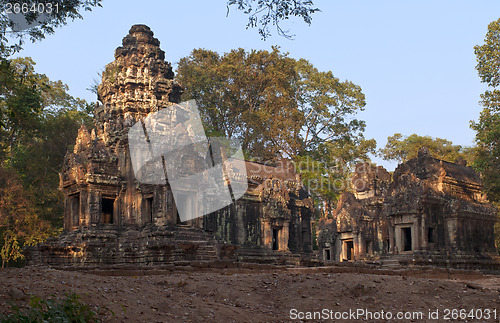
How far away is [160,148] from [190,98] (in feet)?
58.0

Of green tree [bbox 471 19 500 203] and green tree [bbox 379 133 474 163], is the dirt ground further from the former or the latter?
green tree [bbox 379 133 474 163]

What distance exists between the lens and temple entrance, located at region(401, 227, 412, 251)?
23.9 meters

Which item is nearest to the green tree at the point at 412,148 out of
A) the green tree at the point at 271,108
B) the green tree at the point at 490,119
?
the green tree at the point at 271,108

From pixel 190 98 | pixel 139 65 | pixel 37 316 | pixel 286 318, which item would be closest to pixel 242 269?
pixel 286 318

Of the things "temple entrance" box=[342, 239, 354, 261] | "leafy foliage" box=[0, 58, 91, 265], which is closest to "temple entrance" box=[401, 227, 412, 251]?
"temple entrance" box=[342, 239, 354, 261]

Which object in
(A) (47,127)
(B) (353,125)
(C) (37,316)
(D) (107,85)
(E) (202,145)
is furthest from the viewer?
(B) (353,125)

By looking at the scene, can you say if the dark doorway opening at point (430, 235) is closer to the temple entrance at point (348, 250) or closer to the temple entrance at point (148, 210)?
the temple entrance at point (348, 250)

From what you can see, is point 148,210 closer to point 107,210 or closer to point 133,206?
point 133,206

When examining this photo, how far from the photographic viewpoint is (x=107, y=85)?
74.9 feet

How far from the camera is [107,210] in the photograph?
22484 mm

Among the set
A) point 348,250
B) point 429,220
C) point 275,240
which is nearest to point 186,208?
point 275,240

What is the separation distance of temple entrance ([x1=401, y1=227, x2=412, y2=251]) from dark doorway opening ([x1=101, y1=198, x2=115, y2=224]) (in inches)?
511

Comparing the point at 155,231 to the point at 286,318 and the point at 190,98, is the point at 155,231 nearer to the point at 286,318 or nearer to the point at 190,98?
the point at 286,318

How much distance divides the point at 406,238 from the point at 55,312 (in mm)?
20255
